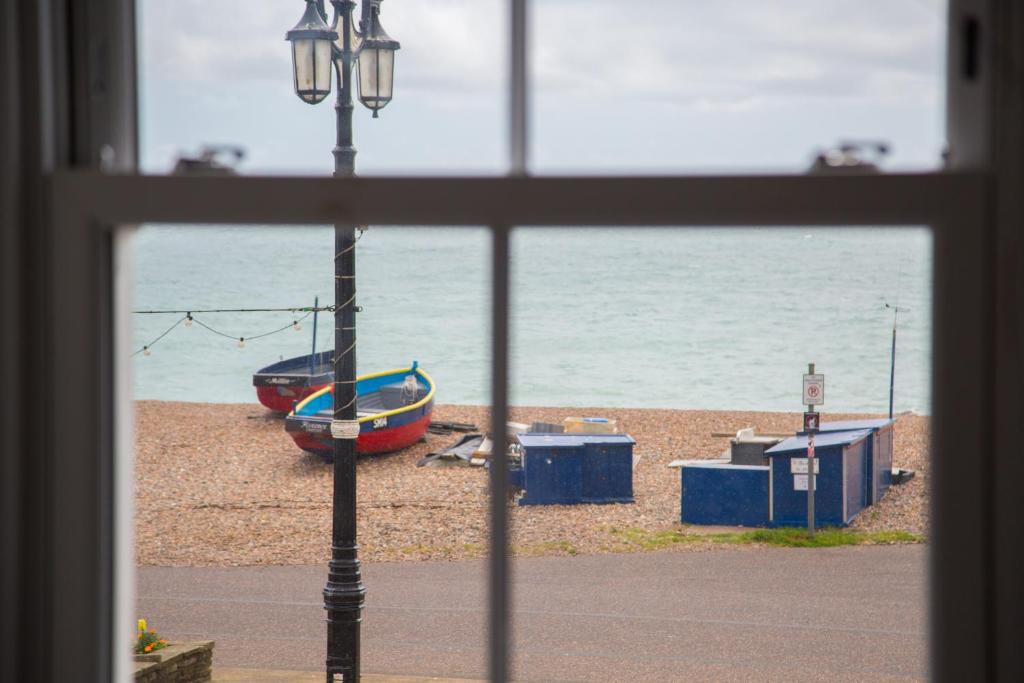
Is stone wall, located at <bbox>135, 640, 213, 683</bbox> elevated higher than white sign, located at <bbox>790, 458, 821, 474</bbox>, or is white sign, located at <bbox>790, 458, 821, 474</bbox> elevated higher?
white sign, located at <bbox>790, 458, 821, 474</bbox>

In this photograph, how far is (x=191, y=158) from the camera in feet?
2.68

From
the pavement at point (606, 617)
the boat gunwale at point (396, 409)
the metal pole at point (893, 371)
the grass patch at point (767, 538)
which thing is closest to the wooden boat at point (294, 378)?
the boat gunwale at point (396, 409)

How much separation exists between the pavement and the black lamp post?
3249mm

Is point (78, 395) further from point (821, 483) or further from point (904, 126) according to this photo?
point (821, 483)

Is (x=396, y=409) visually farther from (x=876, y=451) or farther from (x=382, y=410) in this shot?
(x=876, y=451)

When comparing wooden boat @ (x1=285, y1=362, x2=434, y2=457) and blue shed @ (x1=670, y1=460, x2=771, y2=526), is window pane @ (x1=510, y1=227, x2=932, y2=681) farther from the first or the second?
wooden boat @ (x1=285, y1=362, x2=434, y2=457)

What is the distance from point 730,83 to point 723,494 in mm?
8781

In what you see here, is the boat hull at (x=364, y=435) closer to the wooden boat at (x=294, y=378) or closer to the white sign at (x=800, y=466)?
the wooden boat at (x=294, y=378)

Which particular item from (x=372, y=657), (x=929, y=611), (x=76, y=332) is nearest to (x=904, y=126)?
(x=929, y=611)

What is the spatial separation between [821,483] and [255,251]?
686 cm

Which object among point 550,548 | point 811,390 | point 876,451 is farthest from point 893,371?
point 550,548

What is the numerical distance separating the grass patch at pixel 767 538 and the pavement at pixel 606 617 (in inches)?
4.5

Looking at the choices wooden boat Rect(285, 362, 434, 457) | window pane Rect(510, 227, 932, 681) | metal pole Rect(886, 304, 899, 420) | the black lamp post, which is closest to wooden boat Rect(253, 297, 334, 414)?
wooden boat Rect(285, 362, 434, 457)

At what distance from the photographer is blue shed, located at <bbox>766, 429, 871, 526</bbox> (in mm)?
7656
